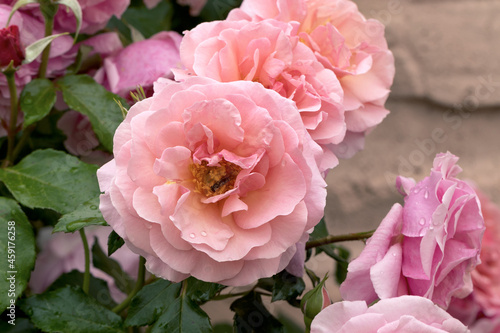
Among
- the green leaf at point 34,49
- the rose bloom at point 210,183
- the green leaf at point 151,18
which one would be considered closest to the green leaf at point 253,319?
the rose bloom at point 210,183

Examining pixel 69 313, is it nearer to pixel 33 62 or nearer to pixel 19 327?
pixel 19 327

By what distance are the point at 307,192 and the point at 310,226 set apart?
0.02 metres

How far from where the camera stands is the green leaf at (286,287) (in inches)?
17.1

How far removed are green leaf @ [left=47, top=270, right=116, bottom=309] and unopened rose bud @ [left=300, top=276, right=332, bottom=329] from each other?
263 millimetres

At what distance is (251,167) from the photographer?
34 centimetres

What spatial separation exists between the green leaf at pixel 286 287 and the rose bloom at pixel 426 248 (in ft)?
0.17

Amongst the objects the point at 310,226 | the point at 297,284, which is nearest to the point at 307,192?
the point at 310,226

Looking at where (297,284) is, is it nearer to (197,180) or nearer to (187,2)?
(197,180)

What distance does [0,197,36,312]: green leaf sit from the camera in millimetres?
409

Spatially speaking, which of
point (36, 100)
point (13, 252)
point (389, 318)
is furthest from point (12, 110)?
point (389, 318)

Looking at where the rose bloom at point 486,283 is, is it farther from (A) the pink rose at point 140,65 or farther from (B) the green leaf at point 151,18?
(B) the green leaf at point 151,18

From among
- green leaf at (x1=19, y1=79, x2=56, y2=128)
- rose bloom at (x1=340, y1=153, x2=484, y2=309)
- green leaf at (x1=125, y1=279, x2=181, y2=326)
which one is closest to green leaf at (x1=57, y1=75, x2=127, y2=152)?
green leaf at (x1=19, y1=79, x2=56, y2=128)

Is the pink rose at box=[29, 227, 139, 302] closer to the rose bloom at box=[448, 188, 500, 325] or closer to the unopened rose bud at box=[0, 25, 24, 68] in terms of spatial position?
the unopened rose bud at box=[0, 25, 24, 68]

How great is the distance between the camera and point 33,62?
20.3 inches
